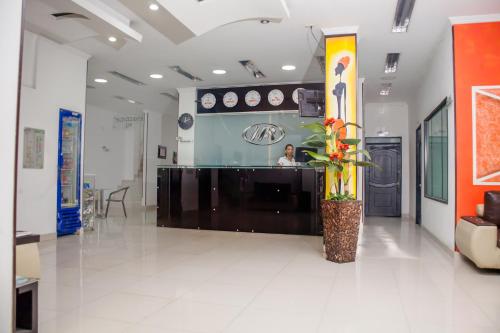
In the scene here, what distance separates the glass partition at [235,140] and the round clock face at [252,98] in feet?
0.89

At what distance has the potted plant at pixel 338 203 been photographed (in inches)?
187

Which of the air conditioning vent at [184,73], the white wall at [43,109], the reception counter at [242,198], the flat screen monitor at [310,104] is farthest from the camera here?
the air conditioning vent at [184,73]

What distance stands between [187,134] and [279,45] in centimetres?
397

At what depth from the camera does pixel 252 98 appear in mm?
9289

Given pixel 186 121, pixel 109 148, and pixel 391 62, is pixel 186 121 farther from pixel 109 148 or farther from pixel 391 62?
pixel 391 62

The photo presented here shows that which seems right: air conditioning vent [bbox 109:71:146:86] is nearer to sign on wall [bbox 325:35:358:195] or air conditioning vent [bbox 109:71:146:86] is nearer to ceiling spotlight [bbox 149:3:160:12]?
ceiling spotlight [bbox 149:3:160:12]

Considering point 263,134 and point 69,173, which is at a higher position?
point 263,134

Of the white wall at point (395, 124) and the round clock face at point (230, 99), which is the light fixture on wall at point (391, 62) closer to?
the white wall at point (395, 124)

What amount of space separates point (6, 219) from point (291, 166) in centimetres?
538

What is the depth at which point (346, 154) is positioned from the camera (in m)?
4.91

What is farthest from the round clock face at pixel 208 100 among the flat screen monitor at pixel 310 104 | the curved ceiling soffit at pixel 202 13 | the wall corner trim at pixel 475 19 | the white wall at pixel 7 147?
the white wall at pixel 7 147

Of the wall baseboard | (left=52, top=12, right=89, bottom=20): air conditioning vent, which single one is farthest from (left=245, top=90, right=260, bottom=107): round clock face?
the wall baseboard

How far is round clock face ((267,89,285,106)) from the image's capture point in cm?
908

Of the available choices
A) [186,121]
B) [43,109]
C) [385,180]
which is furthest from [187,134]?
[385,180]
